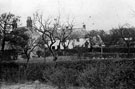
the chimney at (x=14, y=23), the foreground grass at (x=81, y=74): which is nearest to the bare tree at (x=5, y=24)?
the chimney at (x=14, y=23)

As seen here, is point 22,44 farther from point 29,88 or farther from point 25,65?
point 29,88

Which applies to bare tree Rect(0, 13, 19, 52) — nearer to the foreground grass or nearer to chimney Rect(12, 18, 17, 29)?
chimney Rect(12, 18, 17, 29)

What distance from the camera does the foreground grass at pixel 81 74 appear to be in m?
6.71

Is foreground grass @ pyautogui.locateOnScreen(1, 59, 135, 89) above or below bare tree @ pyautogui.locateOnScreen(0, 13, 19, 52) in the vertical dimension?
below

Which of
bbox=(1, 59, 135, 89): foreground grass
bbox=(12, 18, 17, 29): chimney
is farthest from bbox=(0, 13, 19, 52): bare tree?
bbox=(1, 59, 135, 89): foreground grass

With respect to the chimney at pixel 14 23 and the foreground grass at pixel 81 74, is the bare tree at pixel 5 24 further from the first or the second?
the foreground grass at pixel 81 74

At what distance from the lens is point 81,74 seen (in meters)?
7.86

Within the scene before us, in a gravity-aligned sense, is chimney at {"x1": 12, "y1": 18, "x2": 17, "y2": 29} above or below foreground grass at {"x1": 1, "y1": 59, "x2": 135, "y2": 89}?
above

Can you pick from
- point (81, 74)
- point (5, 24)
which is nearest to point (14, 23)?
point (5, 24)

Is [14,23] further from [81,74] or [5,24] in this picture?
[81,74]

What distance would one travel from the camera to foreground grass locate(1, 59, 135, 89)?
6.71m

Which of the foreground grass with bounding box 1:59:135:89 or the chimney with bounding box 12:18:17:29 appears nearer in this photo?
the foreground grass with bounding box 1:59:135:89

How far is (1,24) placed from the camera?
21562mm

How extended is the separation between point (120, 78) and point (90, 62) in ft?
9.97
